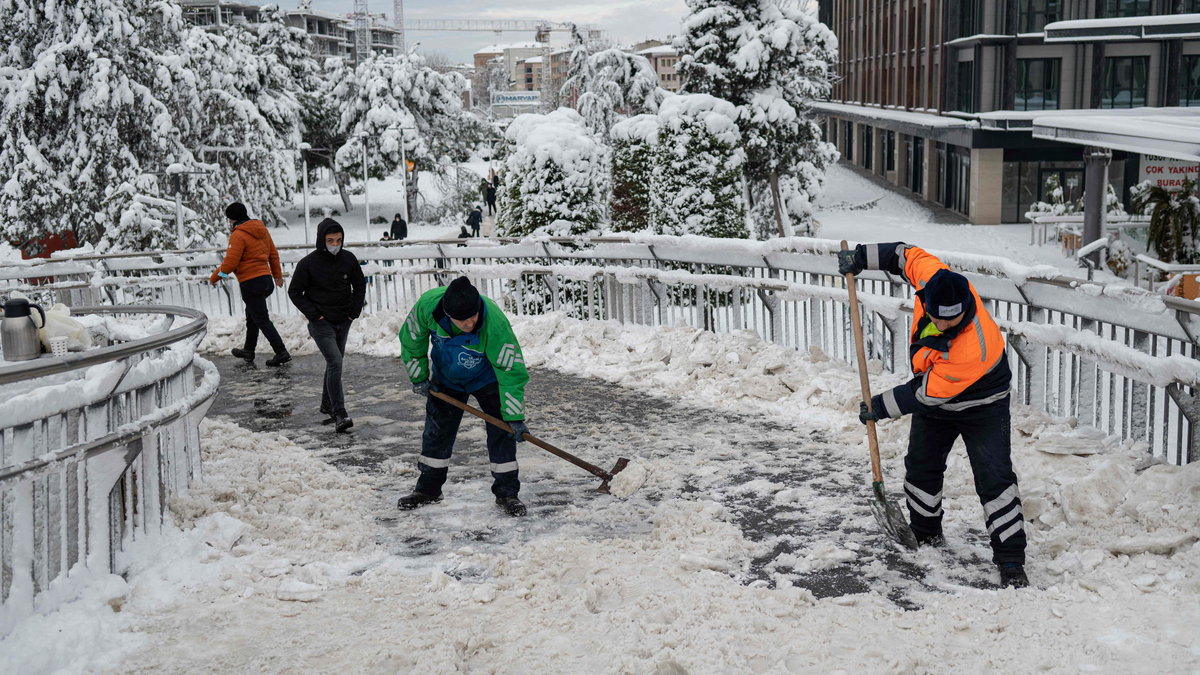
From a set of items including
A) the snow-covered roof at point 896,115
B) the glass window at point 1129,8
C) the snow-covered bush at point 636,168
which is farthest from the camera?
the snow-covered roof at point 896,115

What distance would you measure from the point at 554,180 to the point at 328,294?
6.78 metres

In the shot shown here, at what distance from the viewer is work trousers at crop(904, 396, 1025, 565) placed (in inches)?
207

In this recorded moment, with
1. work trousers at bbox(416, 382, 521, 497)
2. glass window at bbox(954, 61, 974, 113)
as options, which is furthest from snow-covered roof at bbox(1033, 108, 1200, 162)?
work trousers at bbox(416, 382, 521, 497)

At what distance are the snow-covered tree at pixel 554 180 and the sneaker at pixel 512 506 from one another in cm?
891

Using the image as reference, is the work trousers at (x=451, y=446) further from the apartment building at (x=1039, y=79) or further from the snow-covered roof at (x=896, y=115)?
the apartment building at (x=1039, y=79)

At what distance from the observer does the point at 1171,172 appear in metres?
30.9

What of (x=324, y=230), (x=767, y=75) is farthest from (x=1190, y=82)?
(x=324, y=230)

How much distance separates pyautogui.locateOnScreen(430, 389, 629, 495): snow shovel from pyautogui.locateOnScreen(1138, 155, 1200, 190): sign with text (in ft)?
88.9

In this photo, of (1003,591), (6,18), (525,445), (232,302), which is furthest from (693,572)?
(6,18)

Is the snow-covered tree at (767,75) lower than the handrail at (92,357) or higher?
higher

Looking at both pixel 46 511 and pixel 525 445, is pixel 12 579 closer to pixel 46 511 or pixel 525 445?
pixel 46 511

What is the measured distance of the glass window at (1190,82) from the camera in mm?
37000

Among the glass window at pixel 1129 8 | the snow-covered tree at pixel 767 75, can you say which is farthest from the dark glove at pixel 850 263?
the glass window at pixel 1129 8

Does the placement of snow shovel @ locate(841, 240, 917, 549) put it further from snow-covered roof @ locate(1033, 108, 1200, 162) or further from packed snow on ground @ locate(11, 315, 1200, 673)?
snow-covered roof @ locate(1033, 108, 1200, 162)
